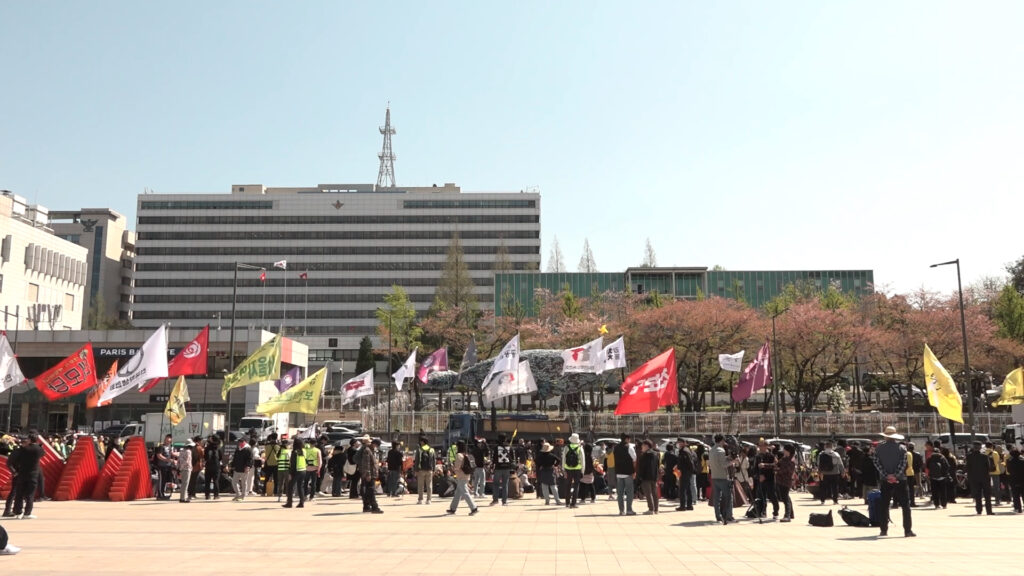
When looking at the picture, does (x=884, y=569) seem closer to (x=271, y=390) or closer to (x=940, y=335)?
(x=940, y=335)

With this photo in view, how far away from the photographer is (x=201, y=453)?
850 inches

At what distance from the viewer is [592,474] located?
67.8 feet

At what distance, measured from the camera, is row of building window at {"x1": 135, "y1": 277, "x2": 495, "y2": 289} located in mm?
116250

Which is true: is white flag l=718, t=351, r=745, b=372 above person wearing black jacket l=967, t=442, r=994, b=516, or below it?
above

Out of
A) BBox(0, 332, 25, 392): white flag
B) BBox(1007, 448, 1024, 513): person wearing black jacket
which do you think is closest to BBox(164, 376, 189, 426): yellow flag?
BBox(0, 332, 25, 392): white flag

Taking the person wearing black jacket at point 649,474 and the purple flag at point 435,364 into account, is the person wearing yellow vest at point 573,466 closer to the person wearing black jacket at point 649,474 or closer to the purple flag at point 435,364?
the person wearing black jacket at point 649,474

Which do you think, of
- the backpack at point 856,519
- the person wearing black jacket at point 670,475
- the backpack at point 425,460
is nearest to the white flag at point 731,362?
the person wearing black jacket at point 670,475

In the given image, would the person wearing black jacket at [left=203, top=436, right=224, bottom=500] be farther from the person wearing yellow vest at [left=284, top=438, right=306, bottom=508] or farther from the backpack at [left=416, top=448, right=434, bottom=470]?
the backpack at [left=416, top=448, right=434, bottom=470]

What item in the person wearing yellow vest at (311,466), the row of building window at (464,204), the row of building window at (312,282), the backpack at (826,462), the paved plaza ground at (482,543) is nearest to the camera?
the paved plaza ground at (482,543)

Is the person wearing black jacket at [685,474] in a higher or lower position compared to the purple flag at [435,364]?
lower

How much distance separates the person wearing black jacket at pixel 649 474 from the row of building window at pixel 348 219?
101 metres

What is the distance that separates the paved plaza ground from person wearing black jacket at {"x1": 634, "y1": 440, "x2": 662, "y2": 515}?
317 mm

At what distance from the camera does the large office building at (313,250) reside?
381 ft

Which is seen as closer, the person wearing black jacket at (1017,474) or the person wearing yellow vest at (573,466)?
the person wearing black jacket at (1017,474)
